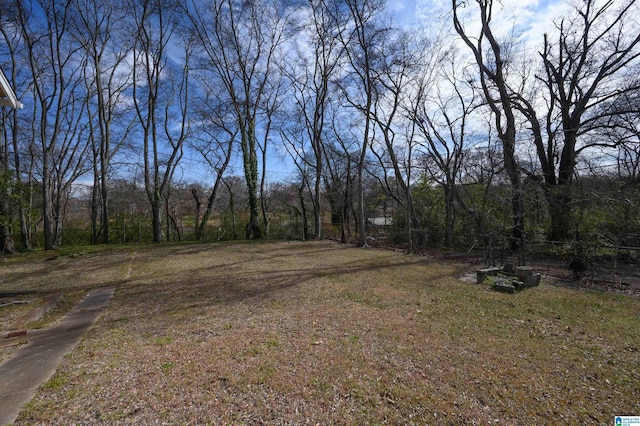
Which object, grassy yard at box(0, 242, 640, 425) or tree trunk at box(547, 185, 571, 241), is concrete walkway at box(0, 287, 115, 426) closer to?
grassy yard at box(0, 242, 640, 425)

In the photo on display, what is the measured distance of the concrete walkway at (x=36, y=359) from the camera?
7.03 ft

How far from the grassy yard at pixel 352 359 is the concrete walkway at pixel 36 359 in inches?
4.0

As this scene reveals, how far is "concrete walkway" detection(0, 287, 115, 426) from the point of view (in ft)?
7.03

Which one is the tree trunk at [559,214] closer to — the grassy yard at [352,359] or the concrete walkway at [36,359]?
the grassy yard at [352,359]

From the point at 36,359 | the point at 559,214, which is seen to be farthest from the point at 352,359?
the point at 559,214

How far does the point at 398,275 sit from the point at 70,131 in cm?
2090

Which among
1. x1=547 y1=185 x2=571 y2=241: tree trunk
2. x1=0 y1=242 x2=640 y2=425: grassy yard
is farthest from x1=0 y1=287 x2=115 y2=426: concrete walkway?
x1=547 y1=185 x2=571 y2=241: tree trunk

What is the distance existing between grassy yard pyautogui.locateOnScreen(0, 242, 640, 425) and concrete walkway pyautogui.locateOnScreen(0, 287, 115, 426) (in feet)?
0.33

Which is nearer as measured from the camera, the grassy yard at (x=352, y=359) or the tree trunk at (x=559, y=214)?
the grassy yard at (x=352, y=359)

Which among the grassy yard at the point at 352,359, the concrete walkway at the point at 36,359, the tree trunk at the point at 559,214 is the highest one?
the tree trunk at the point at 559,214

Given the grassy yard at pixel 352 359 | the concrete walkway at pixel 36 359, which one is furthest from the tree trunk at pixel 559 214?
the concrete walkway at pixel 36 359

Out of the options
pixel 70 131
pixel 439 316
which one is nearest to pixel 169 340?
pixel 439 316

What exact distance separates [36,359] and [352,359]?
3039 millimetres

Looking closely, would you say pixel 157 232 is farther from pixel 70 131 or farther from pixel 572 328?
pixel 572 328
